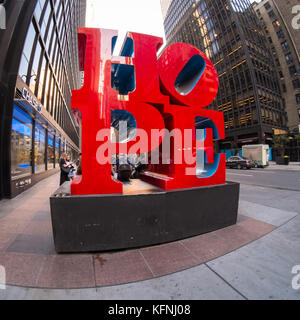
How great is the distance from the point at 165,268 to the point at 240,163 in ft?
73.0

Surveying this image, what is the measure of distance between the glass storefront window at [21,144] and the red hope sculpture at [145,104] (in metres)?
6.02

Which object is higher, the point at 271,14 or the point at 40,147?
the point at 271,14

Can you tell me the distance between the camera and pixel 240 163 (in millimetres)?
21250

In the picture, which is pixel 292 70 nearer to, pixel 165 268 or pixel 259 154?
pixel 259 154

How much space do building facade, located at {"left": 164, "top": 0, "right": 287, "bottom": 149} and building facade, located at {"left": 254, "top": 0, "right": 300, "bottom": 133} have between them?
2.62 m

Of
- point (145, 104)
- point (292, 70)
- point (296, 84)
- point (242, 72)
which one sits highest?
point (292, 70)

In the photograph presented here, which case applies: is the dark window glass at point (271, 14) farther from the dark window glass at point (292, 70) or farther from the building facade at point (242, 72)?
the dark window glass at point (292, 70)

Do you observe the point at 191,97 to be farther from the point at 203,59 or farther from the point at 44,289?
the point at 44,289

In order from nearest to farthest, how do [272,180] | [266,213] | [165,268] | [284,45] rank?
[165,268] < [266,213] < [272,180] < [284,45]

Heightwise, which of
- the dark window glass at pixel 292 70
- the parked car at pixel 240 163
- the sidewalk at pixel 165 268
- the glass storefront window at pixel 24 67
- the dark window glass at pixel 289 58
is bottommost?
the sidewalk at pixel 165 268

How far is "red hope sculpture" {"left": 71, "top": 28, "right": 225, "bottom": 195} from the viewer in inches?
121

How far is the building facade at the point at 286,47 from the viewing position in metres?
38.9

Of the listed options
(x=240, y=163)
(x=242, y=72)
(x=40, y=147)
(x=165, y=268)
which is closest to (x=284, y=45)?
(x=242, y=72)

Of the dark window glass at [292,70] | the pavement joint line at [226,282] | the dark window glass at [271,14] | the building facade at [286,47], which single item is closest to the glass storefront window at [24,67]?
the pavement joint line at [226,282]
